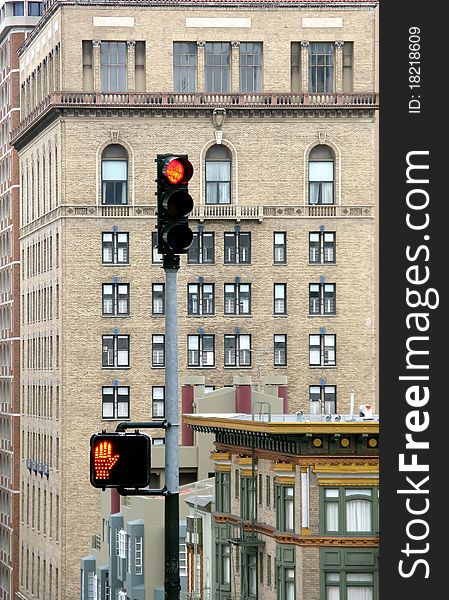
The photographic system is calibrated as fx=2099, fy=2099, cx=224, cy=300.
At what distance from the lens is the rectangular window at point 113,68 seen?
407ft

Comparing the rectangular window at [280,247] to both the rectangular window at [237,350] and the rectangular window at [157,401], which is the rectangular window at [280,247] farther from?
the rectangular window at [157,401]

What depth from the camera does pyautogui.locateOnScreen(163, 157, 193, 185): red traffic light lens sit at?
2752cm

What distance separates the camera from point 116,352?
123 m

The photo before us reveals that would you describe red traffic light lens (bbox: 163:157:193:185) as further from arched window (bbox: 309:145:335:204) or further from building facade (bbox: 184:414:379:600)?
arched window (bbox: 309:145:335:204)

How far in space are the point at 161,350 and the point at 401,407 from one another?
8817cm

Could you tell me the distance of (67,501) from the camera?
122125mm

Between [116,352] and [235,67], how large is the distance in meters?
18.5

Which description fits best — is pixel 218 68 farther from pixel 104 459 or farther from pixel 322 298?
pixel 104 459

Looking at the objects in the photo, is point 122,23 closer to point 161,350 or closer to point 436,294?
point 161,350

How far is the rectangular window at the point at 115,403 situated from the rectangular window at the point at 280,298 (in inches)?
400

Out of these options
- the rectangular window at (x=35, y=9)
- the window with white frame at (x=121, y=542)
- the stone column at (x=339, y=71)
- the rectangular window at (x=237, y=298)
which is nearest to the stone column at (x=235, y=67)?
the stone column at (x=339, y=71)

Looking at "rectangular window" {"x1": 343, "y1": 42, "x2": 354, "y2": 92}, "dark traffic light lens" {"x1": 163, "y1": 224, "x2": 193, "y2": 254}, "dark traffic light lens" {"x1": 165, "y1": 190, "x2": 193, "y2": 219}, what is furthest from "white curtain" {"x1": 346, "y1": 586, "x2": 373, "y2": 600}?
"rectangular window" {"x1": 343, "y1": 42, "x2": 354, "y2": 92}

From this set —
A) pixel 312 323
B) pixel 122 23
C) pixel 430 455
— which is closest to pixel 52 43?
pixel 122 23

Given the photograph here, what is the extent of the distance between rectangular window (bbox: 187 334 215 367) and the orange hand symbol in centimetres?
9524
